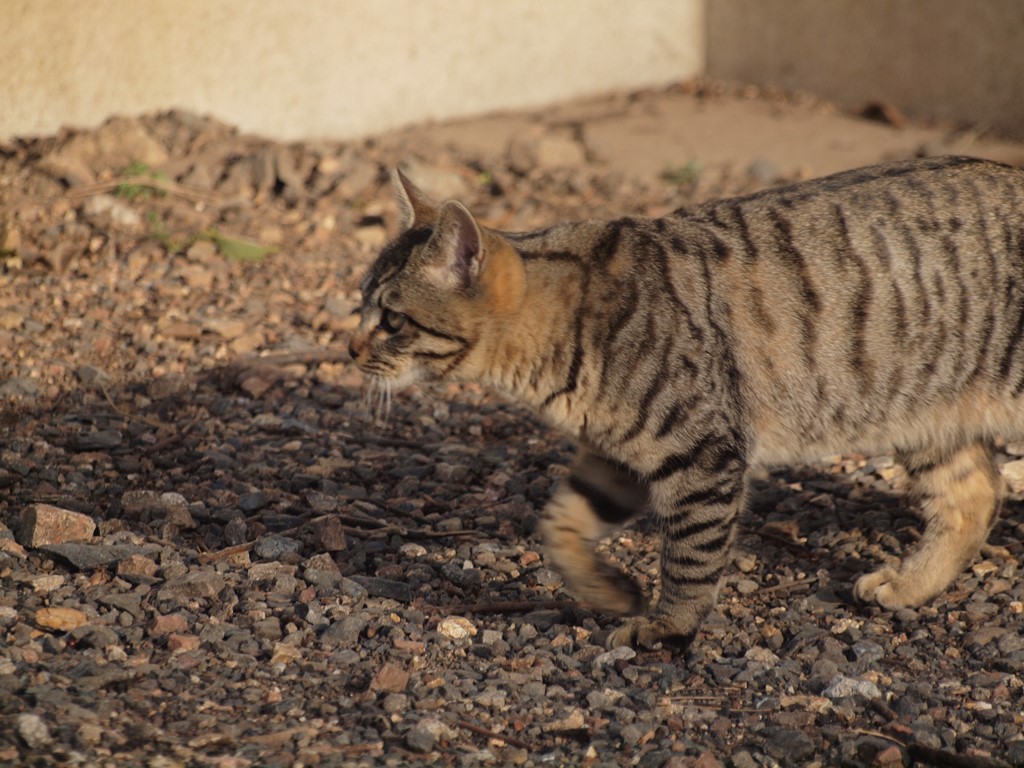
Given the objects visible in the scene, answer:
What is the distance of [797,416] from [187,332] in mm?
3341

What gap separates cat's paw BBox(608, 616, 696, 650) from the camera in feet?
15.1

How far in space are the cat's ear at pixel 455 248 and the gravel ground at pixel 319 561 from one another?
1.16m

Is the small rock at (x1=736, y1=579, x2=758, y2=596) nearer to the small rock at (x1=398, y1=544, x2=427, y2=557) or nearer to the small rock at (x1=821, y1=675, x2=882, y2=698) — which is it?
the small rock at (x1=821, y1=675, x2=882, y2=698)

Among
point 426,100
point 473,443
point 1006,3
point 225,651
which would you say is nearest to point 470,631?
point 225,651

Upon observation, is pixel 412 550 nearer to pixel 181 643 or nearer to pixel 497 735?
pixel 181 643

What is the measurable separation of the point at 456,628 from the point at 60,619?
1.31 metres

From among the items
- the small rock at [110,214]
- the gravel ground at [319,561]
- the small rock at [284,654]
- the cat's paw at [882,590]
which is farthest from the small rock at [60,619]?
the small rock at [110,214]

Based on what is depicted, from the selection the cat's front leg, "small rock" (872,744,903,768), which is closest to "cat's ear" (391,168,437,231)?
the cat's front leg

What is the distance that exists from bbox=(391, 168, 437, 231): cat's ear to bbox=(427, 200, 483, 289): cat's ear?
1.16 feet

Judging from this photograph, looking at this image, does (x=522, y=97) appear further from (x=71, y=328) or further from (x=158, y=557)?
(x=158, y=557)

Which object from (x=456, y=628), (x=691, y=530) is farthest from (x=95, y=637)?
(x=691, y=530)

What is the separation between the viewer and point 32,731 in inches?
141

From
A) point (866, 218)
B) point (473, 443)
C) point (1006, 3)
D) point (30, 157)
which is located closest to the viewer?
point (866, 218)

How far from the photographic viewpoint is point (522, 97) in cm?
1052
